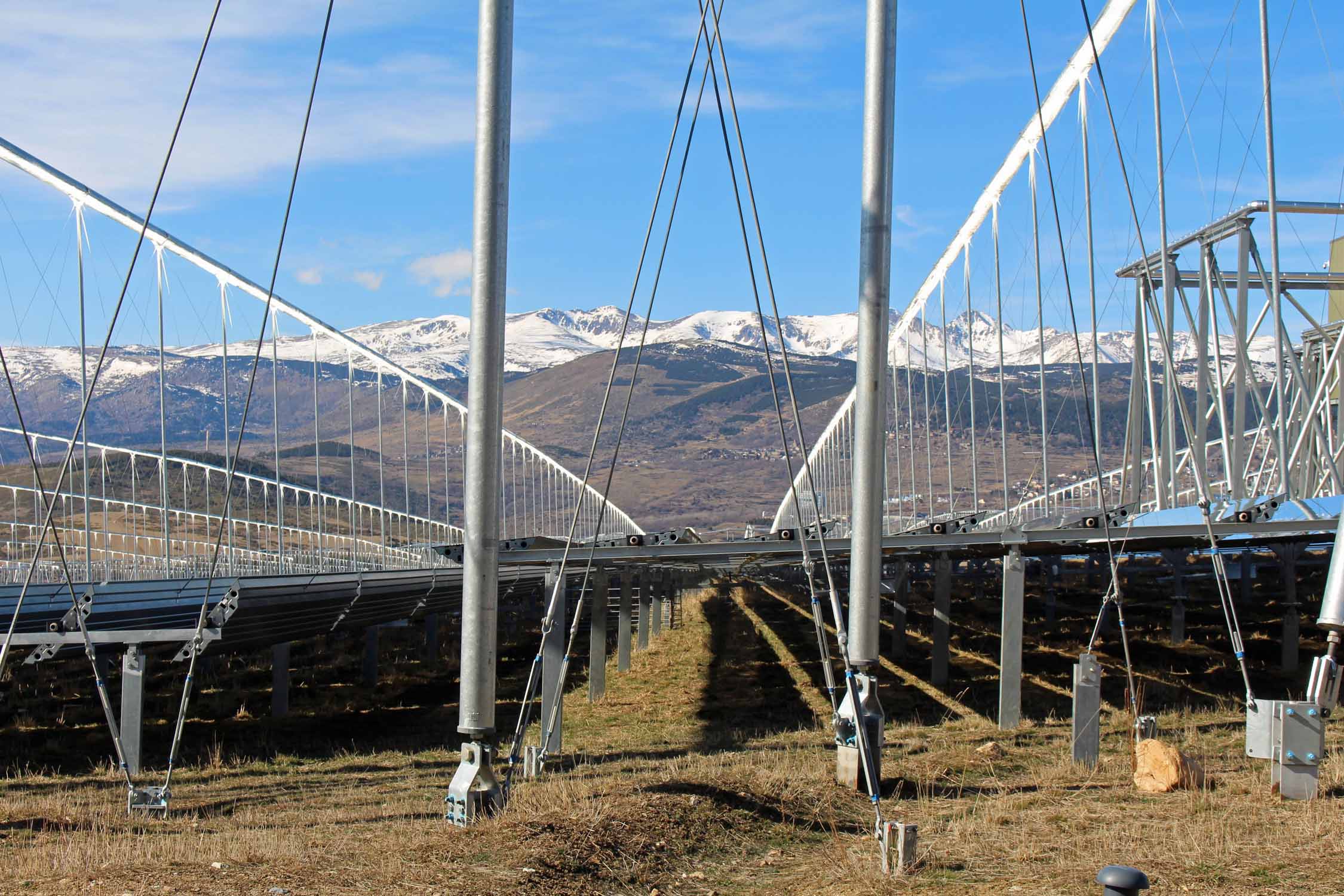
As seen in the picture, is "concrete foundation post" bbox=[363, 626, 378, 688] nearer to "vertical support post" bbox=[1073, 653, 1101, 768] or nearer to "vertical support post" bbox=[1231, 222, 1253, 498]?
"vertical support post" bbox=[1231, 222, 1253, 498]

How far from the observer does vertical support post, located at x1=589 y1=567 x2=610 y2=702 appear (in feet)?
97.3

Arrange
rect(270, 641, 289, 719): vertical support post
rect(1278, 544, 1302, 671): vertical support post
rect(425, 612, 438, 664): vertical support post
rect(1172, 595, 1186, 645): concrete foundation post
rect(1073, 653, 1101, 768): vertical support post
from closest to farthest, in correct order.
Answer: rect(1073, 653, 1101, 768): vertical support post → rect(270, 641, 289, 719): vertical support post → rect(1278, 544, 1302, 671): vertical support post → rect(1172, 595, 1186, 645): concrete foundation post → rect(425, 612, 438, 664): vertical support post

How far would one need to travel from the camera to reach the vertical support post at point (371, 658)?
116 ft

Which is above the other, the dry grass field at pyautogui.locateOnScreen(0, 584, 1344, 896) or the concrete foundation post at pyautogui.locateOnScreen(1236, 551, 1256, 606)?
the concrete foundation post at pyautogui.locateOnScreen(1236, 551, 1256, 606)

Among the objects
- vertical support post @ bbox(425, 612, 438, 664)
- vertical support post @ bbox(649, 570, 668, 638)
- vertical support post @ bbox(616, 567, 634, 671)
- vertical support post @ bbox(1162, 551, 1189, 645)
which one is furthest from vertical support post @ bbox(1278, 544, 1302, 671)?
vertical support post @ bbox(649, 570, 668, 638)

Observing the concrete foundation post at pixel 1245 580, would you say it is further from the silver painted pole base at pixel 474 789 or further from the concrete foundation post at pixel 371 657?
the silver painted pole base at pixel 474 789

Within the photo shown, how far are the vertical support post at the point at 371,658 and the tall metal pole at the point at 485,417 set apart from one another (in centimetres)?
2621

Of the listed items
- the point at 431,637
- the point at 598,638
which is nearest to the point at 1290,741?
the point at 598,638

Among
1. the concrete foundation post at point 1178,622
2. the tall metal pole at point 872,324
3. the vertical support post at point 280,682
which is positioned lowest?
the vertical support post at point 280,682

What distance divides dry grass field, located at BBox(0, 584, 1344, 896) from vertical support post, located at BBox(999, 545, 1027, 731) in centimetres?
37

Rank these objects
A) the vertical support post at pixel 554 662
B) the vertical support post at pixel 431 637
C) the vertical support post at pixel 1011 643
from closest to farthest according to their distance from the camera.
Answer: the vertical support post at pixel 1011 643
the vertical support post at pixel 554 662
the vertical support post at pixel 431 637

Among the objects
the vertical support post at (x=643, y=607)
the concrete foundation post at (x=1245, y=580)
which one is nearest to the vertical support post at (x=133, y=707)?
the vertical support post at (x=643, y=607)

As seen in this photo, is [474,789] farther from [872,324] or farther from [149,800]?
[149,800]

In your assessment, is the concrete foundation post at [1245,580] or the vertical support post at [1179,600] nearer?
the vertical support post at [1179,600]
